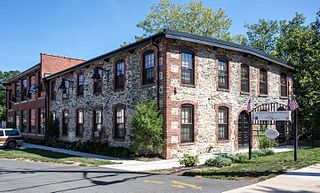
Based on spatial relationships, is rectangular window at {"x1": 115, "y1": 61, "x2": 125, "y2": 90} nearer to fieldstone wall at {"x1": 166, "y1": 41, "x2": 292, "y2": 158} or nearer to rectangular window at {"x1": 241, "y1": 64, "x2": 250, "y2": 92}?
fieldstone wall at {"x1": 166, "y1": 41, "x2": 292, "y2": 158}

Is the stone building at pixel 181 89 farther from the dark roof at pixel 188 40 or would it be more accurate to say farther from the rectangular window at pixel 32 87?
the rectangular window at pixel 32 87

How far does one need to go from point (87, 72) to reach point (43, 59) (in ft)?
29.4

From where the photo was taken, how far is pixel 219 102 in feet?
59.8

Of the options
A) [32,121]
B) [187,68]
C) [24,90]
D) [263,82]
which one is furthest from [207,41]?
[24,90]

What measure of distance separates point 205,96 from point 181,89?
6.33 ft

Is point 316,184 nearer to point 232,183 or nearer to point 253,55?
point 232,183

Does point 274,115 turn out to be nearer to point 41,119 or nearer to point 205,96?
point 205,96

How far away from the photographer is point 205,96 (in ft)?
57.4

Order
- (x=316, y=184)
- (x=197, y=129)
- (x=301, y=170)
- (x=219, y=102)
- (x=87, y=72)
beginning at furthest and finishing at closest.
Answer: (x=87, y=72)
(x=219, y=102)
(x=197, y=129)
(x=301, y=170)
(x=316, y=184)

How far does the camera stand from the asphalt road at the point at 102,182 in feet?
28.0

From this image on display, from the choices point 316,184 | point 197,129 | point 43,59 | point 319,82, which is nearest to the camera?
point 316,184

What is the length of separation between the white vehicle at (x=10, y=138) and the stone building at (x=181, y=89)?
4.25 meters

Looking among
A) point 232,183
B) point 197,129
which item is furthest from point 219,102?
point 232,183

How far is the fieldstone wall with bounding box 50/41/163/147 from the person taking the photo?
17.6 metres
